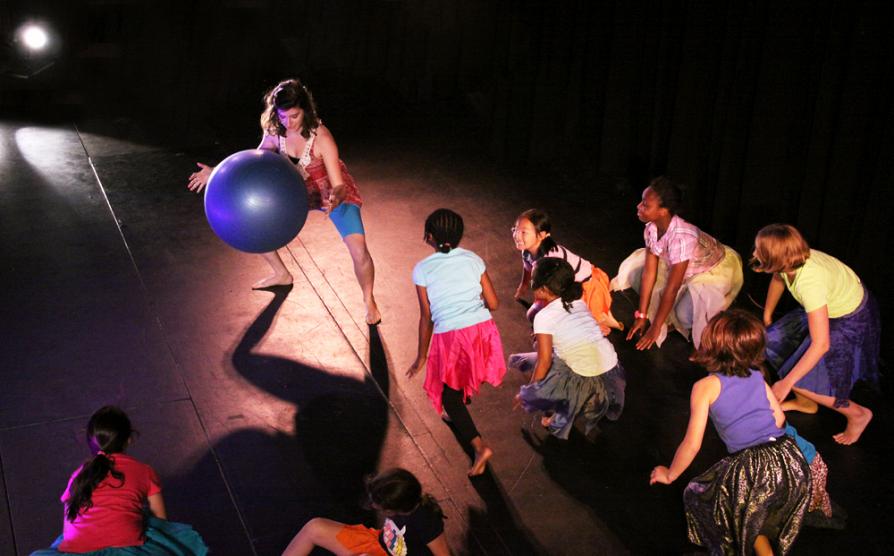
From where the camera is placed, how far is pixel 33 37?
9.97 m

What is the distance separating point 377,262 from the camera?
6.58m

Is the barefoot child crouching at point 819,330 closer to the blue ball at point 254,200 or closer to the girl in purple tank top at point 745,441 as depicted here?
the girl in purple tank top at point 745,441

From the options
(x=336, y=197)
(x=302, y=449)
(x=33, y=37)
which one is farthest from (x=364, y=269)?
(x=33, y=37)

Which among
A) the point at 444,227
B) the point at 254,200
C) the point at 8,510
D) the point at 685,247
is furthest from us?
the point at 685,247

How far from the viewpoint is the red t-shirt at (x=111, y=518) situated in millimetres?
3641

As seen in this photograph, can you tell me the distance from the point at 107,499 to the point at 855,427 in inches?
137

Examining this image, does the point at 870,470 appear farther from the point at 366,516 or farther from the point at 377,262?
the point at 377,262

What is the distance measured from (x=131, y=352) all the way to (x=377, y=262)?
1791 millimetres

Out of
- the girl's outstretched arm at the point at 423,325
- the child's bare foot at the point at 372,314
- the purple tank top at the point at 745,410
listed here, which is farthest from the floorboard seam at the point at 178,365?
the purple tank top at the point at 745,410

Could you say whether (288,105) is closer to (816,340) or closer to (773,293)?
(773,293)

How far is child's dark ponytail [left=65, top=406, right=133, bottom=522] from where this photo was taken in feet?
11.8

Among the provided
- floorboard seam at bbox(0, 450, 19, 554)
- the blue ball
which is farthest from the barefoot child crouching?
floorboard seam at bbox(0, 450, 19, 554)

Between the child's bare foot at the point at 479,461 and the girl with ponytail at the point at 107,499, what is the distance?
145cm

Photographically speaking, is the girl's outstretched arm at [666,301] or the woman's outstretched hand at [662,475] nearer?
the woman's outstretched hand at [662,475]
